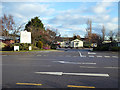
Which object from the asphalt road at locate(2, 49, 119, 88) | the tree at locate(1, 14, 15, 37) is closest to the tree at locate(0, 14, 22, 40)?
the tree at locate(1, 14, 15, 37)

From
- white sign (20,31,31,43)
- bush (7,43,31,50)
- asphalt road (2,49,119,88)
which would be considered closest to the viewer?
asphalt road (2,49,119,88)

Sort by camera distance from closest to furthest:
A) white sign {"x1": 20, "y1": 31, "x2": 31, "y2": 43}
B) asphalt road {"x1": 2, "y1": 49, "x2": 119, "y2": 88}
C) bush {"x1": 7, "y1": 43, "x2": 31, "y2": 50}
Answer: asphalt road {"x1": 2, "y1": 49, "x2": 119, "y2": 88}
bush {"x1": 7, "y1": 43, "x2": 31, "y2": 50}
white sign {"x1": 20, "y1": 31, "x2": 31, "y2": 43}

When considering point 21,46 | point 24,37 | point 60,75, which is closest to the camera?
point 60,75

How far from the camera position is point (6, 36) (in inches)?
1414

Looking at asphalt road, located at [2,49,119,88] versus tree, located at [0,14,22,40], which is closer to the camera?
asphalt road, located at [2,49,119,88]

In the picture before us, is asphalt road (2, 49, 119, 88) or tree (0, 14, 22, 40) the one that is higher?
tree (0, 14, 22, 40)

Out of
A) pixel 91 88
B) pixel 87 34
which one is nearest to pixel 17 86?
pixel 91 88

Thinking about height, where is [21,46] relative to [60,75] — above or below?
above

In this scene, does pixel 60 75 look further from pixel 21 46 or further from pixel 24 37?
pixel 24 37

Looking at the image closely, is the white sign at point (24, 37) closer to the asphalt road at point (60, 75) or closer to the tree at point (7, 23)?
the tree at point (7, 23)

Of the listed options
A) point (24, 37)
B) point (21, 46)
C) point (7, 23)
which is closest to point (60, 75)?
point (21, 46)

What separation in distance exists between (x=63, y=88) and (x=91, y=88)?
109 centimetres

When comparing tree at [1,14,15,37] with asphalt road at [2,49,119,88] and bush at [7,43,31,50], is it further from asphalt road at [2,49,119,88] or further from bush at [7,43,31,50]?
asphalt road at [2,49,119,88]

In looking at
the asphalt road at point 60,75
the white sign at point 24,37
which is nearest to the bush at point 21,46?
the white sign at point 24,37
